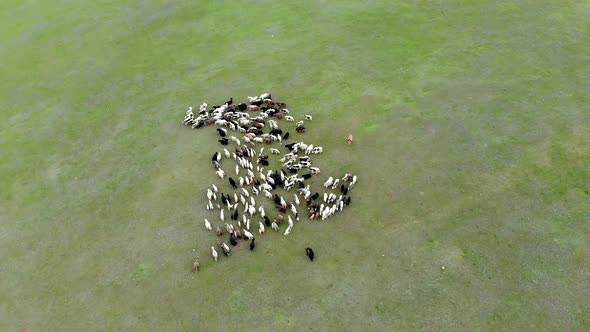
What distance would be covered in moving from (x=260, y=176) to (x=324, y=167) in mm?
2349

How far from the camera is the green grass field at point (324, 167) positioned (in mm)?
13062

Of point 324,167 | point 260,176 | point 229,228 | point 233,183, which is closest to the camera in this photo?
point 229,228

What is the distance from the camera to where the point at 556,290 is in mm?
12531

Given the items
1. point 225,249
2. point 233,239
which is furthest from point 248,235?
point 225,249

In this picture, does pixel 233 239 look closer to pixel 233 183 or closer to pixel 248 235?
pixel 248 235

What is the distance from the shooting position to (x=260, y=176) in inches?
658

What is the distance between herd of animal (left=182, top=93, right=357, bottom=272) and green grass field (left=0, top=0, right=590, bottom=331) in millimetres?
411

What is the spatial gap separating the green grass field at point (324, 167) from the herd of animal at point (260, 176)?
0.41 metres

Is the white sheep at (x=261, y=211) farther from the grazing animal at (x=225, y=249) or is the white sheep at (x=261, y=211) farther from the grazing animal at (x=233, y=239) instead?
the grazing animal at (x=225, y=249)

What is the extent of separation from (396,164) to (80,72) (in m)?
17.1

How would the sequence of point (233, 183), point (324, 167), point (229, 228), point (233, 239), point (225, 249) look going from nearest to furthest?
1. point (225, 249)
2. point (233, 239)
3. point (229, 228)
4. point (233, 183)
5. point (324, 167)

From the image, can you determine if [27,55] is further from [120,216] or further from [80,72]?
[120,216]

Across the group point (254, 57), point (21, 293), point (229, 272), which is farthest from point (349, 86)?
point (21, 293)

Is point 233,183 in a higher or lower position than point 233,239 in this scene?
higher
